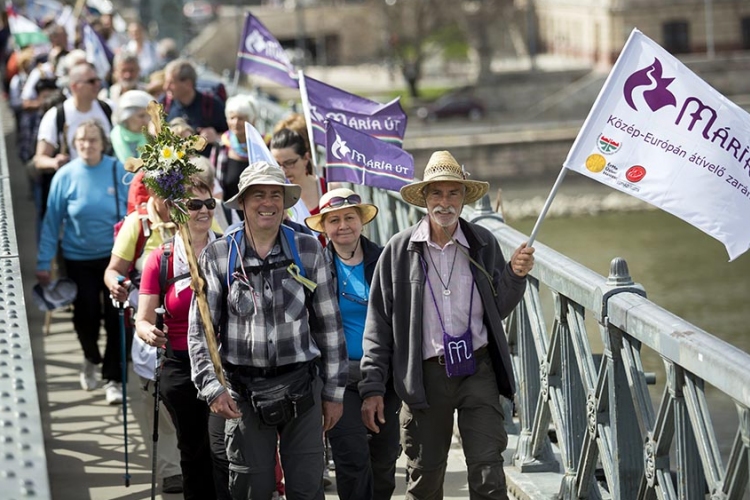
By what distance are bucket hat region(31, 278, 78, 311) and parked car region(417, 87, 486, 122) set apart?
5393cm

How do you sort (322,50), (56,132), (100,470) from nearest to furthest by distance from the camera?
1. (100,470)
2. (56,132)
3. (322,50)

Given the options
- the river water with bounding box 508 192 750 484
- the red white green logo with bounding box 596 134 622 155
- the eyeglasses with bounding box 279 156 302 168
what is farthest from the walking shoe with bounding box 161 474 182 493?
the river water with bounding box 508 192 750 484

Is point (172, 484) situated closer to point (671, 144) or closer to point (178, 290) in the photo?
point (178, 290)

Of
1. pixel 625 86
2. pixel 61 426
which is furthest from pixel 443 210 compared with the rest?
pixel 61 426

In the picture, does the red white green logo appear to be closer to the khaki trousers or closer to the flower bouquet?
the khaki trousers

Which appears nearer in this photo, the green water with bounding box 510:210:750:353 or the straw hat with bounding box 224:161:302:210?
the straw hat with bounding box 224:161:302:210

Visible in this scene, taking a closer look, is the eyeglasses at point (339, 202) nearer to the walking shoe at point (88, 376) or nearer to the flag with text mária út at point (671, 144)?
the flag with text mária út at point (671, 144)

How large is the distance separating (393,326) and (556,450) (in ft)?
5.80

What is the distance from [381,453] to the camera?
7.07 metres

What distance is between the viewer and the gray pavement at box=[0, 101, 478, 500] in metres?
8.02

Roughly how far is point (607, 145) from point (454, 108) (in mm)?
58320

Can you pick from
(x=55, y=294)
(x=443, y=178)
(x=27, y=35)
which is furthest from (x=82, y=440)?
(x=27, y=35)

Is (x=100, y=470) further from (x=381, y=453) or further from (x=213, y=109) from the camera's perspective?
(x=213, y=109)

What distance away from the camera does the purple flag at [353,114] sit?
945 centimetres
